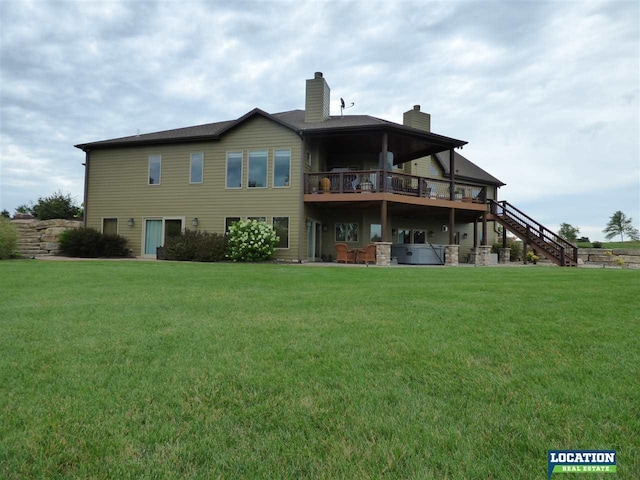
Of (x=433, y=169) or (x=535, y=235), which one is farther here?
(x=433, y=169)

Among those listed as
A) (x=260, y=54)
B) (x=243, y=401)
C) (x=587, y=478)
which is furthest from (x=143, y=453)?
(x=260, y=54)

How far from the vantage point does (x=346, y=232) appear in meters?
18.8

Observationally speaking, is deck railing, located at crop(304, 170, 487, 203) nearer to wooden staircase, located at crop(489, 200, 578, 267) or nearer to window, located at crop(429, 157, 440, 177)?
wooden staircase, located at crop(489, 200, 578, 267)

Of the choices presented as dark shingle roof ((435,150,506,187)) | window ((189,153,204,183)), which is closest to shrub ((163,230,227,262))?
window ((189,153,204,183))

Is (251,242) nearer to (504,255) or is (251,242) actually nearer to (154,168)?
(154,168)

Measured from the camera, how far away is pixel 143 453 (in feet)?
5.41

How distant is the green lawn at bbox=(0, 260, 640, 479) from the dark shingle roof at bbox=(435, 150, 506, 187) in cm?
2037

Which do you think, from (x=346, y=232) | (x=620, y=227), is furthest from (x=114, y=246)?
(x=620, y=227)

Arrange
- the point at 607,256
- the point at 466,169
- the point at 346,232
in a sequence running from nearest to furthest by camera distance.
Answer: the point at 346,232 < the point at 607,256 < the point at 466,169

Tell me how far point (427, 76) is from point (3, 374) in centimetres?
1914

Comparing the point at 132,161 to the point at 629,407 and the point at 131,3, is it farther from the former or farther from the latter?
the point at 629,407

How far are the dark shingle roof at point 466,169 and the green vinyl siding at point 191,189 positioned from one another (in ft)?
38.3

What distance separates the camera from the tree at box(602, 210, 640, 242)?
43594 mm

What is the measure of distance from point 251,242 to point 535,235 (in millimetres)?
13490
